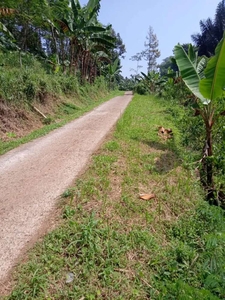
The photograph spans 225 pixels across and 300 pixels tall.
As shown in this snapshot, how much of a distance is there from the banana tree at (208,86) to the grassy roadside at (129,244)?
0.41 metres

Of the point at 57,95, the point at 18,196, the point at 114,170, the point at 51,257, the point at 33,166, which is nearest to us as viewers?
the point at 51,257

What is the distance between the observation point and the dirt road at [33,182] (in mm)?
2371

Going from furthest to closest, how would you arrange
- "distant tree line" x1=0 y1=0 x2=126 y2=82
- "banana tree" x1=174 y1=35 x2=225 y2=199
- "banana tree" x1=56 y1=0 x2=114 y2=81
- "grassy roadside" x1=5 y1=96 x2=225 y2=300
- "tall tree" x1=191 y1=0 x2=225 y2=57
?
"tall tree" x1=191 y1=0 x2=225 y2=57 → "banana tree" x1=56 y1=0 x2=114 y2=81 → "distant tree line" x1=0 y1=0 x2=126 y2=82 → "banana tree" x1=174 y1=35 x2=225 y2=199 → "grassy roadside" x1=5 y1=96 x2=225 y2=300

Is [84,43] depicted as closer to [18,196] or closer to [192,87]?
[192,87]

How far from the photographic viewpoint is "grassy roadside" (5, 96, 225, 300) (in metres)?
1.91

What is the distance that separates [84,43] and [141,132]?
1149 cm

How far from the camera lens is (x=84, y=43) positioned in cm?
1506

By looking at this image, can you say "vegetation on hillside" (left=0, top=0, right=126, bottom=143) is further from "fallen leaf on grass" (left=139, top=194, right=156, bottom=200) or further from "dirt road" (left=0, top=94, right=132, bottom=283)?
"fallen leaf on grass" (left=139, top=194, right=156, bottom=200)

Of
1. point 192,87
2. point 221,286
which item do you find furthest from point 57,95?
point 221,286

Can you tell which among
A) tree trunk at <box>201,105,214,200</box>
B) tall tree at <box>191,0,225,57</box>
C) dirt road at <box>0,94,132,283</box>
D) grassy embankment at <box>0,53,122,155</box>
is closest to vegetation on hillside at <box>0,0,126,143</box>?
grassy embankment at <box>0,53,122,155</box>

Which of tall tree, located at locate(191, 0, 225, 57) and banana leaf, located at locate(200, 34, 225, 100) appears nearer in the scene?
banana leaf, located at locate(200, 34, 225, 100)

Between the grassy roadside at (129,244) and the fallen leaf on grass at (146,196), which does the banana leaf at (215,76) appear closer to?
the grassy roadside at (129,244)

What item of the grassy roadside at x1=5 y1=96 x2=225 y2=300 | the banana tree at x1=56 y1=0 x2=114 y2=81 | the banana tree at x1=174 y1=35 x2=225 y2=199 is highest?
the banana tree at x1=56 y1=0 x2=114 y2=81

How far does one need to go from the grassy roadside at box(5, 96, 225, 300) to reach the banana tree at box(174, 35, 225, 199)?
408 millimetres
